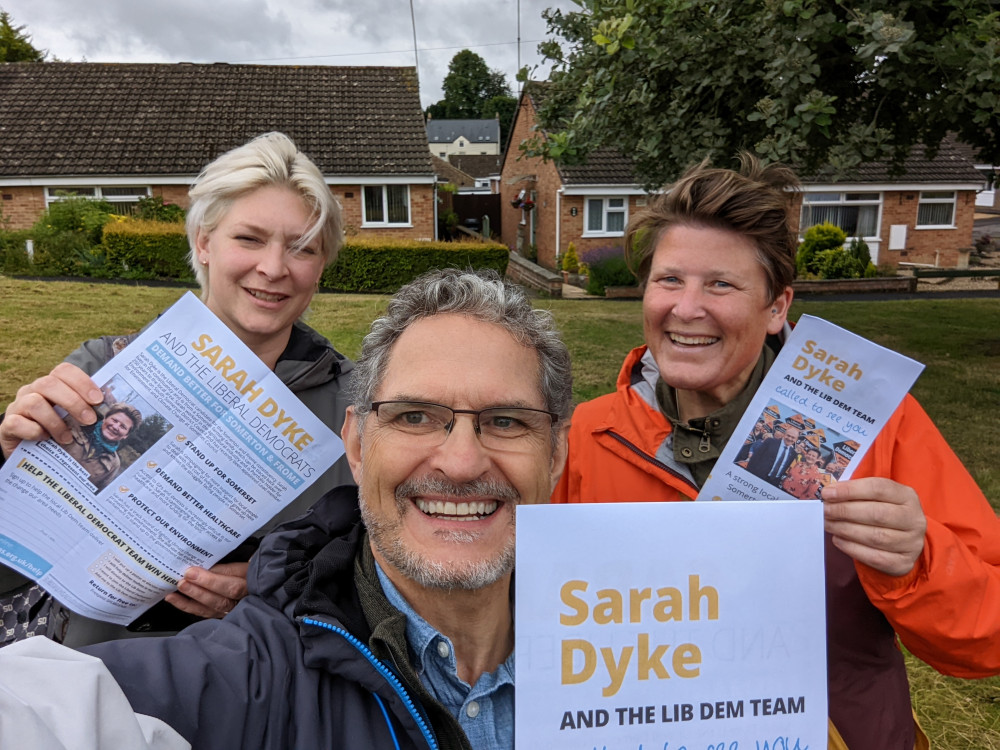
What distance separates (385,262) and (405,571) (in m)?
16.4

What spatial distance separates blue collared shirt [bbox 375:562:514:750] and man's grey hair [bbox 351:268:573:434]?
1.62ft

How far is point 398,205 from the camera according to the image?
22.8 m

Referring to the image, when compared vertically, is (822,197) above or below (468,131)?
below

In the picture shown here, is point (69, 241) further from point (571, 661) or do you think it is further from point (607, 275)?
point (571, 661)

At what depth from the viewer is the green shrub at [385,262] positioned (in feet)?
56.9

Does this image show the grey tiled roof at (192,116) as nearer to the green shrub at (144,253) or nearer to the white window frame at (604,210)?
the green shrub at (144,253)

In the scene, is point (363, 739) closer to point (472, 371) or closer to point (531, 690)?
point (531, 690)

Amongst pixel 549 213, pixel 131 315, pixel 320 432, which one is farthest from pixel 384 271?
pixel 320 432

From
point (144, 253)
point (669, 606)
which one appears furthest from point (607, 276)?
point (669, 606)

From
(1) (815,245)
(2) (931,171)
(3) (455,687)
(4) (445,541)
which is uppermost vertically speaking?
(2) (931,171)

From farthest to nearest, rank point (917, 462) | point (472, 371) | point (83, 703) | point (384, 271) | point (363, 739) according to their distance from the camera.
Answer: point (384, 271), point (917, 462), point (472, 371), point (363, 739), point (83, 703)

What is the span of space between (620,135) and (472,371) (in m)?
7.10

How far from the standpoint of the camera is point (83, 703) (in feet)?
3.40

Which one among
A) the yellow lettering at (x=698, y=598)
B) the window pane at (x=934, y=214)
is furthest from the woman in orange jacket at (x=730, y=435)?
the window pane at (x=934, y=214)
